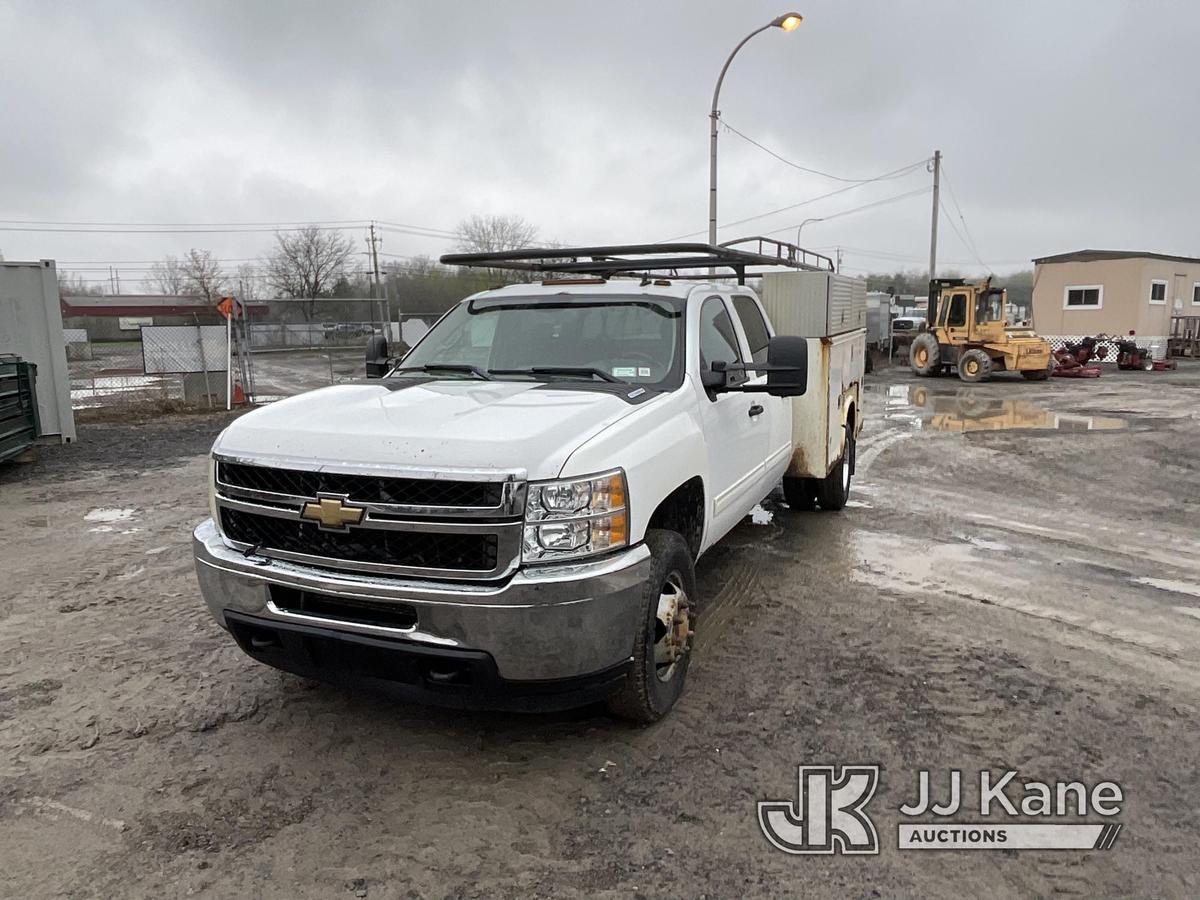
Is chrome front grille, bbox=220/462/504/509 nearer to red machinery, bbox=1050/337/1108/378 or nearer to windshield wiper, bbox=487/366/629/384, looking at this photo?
windshield wiper, bbox=487/366/629/384

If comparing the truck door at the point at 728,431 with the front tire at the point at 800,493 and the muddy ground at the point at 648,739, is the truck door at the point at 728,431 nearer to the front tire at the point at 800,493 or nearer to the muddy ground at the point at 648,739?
the muddy ground at the point at 648,739

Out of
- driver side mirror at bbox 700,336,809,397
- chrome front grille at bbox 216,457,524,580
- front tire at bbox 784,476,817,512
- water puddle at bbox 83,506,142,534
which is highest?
driver side mirror at bbox 700,336,809,397

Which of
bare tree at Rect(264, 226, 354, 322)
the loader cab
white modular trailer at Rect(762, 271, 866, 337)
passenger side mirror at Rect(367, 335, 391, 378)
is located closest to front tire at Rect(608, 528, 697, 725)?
passenger side mirror at Rect(367, 335, 391, 378)

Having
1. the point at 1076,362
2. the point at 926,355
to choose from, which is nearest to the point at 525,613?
the point at 926,355

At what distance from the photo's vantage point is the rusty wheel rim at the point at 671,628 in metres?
3.57

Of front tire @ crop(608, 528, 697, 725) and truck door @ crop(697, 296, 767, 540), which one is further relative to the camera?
truck door @ crop(697, 296, 767, 540)

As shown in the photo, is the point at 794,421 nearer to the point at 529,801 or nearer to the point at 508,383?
the point at 508,383

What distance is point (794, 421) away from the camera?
617 cm

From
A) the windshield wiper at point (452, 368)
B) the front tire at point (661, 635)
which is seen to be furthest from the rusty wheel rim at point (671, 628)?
the windshield wiper at point (452, 368)

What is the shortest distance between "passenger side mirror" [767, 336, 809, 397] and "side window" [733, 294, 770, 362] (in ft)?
3.89

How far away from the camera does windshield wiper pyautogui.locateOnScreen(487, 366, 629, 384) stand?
4.11 meters

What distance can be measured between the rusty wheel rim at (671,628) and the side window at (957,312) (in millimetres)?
23376

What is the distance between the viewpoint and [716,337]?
15.9ft

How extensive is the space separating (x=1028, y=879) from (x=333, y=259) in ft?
253
